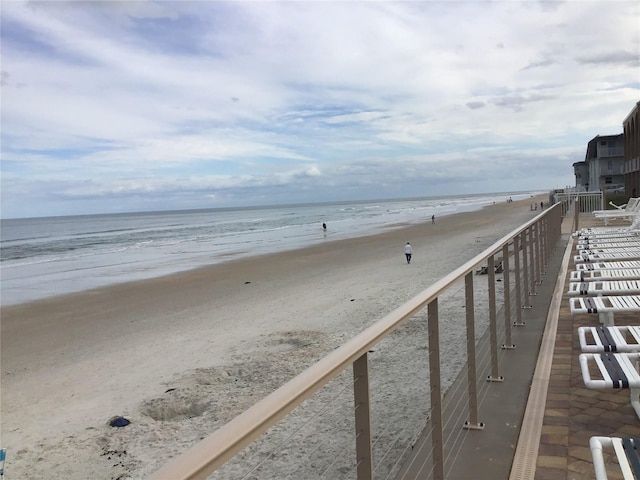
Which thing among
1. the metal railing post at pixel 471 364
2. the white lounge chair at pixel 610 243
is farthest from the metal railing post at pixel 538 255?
the metal railing post at pixel 471 364

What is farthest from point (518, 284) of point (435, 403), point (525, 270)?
point (435, 403)

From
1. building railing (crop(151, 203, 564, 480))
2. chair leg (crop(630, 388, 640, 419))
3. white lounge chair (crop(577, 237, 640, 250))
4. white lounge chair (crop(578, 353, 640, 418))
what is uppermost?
building railing (crop(151, 203, 564, 480))

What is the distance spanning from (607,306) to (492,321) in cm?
115

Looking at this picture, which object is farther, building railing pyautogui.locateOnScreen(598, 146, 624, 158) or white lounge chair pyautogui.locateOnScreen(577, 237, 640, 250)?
building railing pyautogui.locateOnScreen(598, 146, 624, 158)

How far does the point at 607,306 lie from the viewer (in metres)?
4.00

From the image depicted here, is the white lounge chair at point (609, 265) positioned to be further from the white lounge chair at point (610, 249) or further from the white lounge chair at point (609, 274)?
the white lounge chair at point (610, 249)

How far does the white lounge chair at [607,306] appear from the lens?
387 cm

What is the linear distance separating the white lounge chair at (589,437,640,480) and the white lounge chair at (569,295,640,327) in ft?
6.93

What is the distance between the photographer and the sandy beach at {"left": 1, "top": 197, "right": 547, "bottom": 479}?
16.7ft

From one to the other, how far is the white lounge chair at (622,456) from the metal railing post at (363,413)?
891 mm

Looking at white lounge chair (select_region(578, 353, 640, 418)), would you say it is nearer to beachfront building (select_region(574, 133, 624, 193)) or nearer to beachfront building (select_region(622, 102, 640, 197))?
beachfront building (select_region(622, 102, 640, 197))

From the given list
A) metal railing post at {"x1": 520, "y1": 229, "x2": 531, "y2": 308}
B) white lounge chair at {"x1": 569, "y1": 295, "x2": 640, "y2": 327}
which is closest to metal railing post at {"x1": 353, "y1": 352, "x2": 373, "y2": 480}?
white lounge chair at {"x1": 569, "y1": 295, "x2": 640, "y2": 327}

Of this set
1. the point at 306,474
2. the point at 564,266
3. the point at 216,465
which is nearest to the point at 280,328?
the point at 564,266

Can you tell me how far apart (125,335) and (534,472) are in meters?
9.55
